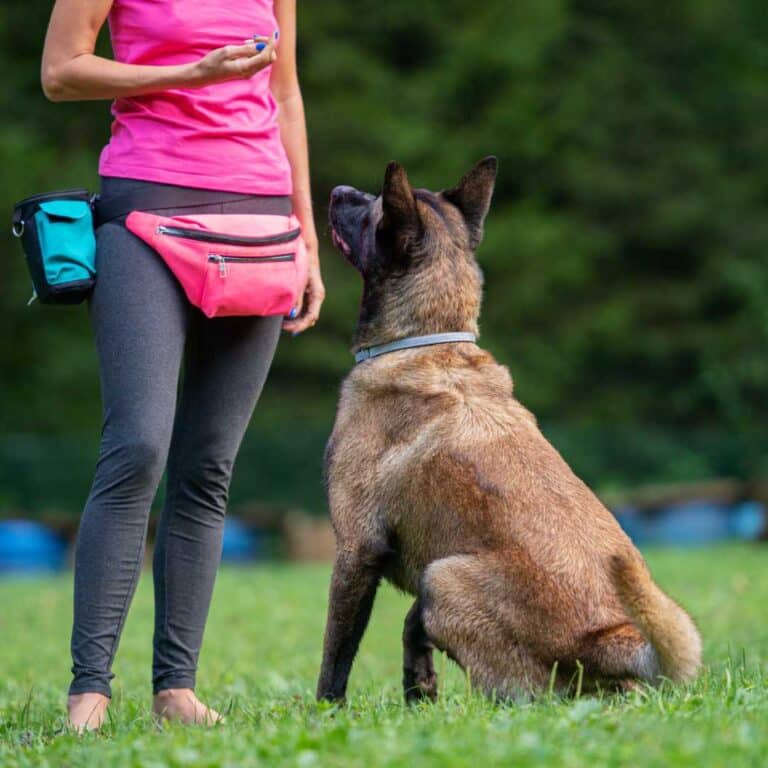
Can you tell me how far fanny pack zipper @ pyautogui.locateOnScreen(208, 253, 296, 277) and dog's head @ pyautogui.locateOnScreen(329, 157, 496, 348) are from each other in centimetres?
37

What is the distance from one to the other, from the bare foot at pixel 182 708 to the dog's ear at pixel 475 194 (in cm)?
177

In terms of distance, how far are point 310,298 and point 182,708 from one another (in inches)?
55.4

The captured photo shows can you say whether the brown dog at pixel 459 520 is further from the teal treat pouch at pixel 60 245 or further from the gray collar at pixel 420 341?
the teal treat pouch at pixel 60 245

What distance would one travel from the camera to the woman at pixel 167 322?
3771 millimetres

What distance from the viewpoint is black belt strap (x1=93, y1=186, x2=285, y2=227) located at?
392cm

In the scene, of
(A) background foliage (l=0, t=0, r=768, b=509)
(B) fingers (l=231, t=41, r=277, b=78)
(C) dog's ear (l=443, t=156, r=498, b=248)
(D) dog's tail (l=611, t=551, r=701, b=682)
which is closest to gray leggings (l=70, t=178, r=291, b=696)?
A: (B) fingers (l=231, t=41, r=277, b=78)

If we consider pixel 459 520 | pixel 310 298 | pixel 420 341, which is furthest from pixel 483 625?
pixel 310 298

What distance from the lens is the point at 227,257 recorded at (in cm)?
395

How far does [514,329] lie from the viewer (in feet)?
86.6

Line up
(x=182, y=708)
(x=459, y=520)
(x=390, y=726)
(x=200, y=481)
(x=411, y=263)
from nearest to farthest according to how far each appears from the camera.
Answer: (x=390, y=726), (x=459, y=520), (x=182, y=708), (x=200, y=481), (x=411, y=263)

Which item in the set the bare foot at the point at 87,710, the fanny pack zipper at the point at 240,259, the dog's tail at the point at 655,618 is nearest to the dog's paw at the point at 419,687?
the dog's tail at the point at 655,618

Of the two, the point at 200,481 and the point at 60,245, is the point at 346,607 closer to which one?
the point at 200,481

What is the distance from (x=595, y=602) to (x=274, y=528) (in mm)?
15448

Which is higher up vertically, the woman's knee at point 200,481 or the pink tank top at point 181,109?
the pink tank top at point 181,109
